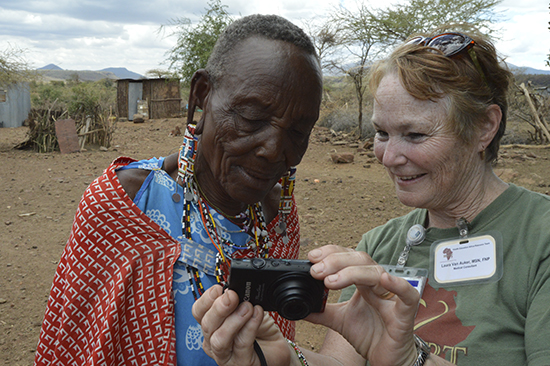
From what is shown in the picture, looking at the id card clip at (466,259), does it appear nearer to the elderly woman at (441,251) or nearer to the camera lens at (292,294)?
the elderly woman at (441,251)

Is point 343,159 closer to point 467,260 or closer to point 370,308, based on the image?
point 467,260

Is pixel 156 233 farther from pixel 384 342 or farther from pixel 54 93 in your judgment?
pixel 54 93

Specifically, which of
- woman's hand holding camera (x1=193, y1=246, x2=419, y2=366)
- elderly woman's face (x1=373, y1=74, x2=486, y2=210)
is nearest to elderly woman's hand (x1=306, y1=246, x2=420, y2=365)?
woman's hand holding camera (x1=193, y1=246, x2=419, y2=366)

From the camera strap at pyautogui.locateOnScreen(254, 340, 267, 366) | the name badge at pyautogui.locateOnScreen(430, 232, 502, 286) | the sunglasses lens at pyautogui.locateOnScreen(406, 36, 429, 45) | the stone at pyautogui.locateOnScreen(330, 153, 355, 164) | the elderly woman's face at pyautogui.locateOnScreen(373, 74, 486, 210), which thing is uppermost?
the sunglasses lens at pyautogui.locateOnScreen(406, 36, 429, 45)

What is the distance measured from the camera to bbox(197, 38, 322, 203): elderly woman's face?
5.88ft

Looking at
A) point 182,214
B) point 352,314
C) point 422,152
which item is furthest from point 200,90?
point 352,314

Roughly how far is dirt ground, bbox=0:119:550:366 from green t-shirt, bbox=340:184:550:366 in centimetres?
249

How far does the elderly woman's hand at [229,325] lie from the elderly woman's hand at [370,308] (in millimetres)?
264

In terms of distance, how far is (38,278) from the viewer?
5.25m

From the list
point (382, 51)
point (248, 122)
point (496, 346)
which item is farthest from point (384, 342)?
point (382, 51)

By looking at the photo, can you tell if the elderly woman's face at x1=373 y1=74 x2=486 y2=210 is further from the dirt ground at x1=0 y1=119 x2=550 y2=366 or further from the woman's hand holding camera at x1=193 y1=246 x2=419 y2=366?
the dirt ground at x1=0 y1=119 x2=550 y2=366

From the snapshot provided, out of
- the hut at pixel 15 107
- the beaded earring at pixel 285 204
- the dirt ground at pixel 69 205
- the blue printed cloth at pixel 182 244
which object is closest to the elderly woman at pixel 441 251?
the blue printed cloth at pixel 182 244

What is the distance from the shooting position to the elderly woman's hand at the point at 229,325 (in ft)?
4.90

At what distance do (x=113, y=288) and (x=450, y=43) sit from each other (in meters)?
1.83
